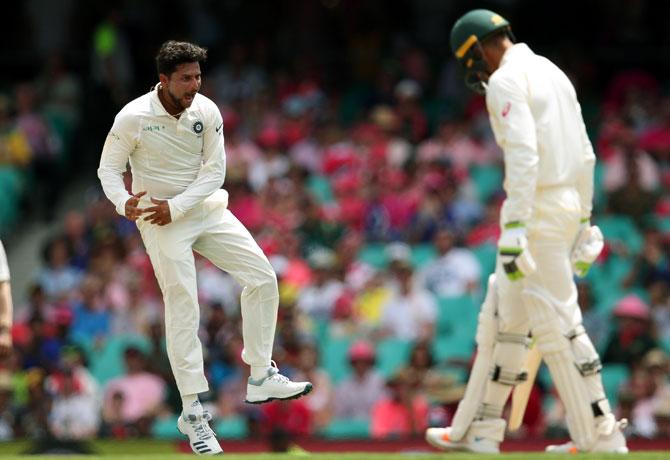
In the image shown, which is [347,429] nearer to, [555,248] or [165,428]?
[165,428]

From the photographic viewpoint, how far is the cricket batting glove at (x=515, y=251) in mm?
9516

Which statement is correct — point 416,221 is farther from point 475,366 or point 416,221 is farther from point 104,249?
point 475,366

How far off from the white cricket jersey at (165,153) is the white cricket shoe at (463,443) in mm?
2227

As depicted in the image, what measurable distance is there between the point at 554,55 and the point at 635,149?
8.57ft

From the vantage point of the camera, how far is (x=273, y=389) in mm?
9812

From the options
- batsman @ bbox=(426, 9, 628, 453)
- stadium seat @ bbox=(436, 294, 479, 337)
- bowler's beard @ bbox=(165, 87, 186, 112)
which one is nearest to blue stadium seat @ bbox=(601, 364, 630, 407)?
stadium seat @ bbox=(436, 294, 479, 337)

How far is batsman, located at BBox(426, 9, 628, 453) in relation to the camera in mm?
9633

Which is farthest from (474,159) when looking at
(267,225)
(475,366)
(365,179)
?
(475,366)

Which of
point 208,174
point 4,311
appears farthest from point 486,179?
point 4,311

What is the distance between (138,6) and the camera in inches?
822

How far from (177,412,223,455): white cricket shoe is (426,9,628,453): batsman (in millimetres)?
1606

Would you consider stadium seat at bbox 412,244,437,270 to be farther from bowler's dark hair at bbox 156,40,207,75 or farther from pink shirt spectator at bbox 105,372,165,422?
bowler's dark hair at bbox 156,40,207,75

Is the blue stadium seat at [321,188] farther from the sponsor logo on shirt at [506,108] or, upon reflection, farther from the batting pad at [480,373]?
the sponsor logo on shirt at [506,108]

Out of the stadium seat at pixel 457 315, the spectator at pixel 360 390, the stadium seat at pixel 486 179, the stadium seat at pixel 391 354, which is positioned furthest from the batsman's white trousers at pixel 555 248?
the stadium seat at pixel 486 179
